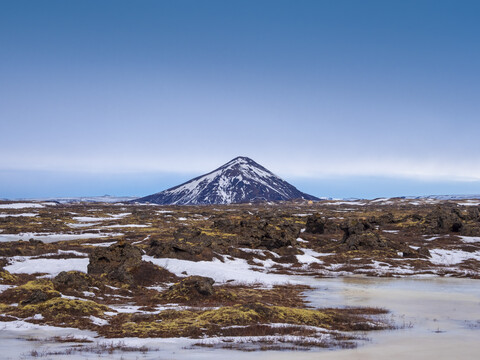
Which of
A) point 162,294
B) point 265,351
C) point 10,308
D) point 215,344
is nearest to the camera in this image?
point 265,351

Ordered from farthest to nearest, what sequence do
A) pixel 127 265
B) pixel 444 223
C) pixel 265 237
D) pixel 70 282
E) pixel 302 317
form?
1. pixel 444 223
2. pixel 265 237
3. pixel 127 265
4. pixel 70 282
5. pixel 302 317

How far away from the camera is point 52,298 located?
1030 inches

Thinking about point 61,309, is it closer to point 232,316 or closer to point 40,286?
point 40,286

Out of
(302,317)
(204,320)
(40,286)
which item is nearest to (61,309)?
(40,286)

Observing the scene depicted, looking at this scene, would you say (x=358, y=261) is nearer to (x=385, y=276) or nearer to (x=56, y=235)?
(x=385, y=276)

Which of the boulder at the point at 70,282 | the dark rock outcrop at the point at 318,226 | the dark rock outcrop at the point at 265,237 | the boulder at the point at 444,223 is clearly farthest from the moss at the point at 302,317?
the boulder at the point at 444,223

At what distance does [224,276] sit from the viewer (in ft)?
148

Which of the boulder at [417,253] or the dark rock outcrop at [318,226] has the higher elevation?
the dark rock outcrop at [318,226]

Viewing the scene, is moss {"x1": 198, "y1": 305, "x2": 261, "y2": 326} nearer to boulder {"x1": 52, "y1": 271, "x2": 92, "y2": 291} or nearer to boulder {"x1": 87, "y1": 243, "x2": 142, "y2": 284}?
boulder {"x1": 52, "y1": 271, "x2": 92, "y2": 291}

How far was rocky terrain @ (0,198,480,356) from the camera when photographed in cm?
2197

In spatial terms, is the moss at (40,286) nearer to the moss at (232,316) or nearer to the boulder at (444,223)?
the moss at (232,316)

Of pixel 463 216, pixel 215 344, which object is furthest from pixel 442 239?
pixel 215 344

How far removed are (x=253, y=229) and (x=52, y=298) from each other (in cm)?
4421

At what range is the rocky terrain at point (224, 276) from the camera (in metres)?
22.0
